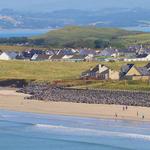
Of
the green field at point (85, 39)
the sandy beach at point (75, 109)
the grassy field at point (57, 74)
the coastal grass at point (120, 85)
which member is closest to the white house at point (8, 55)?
the grassy field at point (57, 74)

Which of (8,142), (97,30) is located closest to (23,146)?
(8,142)

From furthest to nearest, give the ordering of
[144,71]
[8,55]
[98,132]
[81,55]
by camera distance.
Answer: [81,55] < [8,55] < [144,71] < [98,132]

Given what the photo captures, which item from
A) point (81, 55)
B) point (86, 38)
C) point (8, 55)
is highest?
point (86, 38)

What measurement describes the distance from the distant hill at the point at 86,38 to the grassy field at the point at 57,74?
116 ft

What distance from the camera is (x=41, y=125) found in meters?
35.6

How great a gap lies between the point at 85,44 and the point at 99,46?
9.70 ft

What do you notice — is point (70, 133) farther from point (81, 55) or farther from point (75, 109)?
point (81, 55)

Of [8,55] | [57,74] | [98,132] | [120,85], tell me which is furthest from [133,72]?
[8,55]

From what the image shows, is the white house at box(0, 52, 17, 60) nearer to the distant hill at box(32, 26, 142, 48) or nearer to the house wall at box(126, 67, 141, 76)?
the distant hill at box(32, 26, 142, 48)

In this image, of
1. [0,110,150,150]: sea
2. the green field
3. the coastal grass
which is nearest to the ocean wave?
[0,110,150,150]: sea

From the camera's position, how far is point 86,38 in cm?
12269

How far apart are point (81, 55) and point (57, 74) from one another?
2393 centimetres

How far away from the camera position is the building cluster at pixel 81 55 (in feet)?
274

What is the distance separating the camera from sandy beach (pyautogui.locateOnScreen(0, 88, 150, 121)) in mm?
37656
